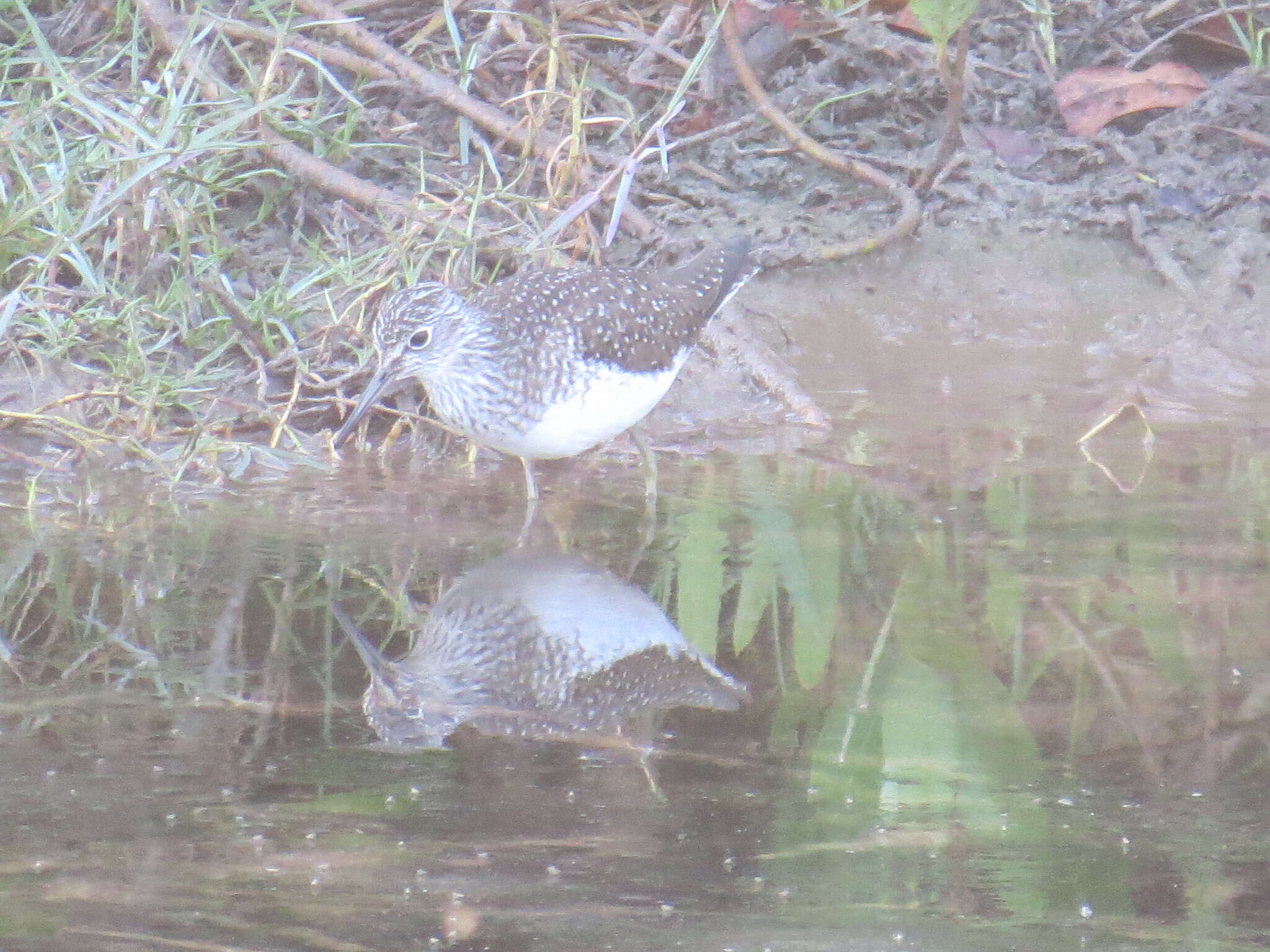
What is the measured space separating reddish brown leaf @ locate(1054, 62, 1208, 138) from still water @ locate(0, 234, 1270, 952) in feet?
6.22

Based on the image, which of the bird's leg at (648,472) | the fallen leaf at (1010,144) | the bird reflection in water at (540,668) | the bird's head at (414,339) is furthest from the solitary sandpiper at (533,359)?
the fallen leaf at (1010,144)

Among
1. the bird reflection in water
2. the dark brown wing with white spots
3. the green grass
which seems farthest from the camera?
the green grass

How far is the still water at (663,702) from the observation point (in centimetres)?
267

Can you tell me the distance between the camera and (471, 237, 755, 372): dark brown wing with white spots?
16.2ft

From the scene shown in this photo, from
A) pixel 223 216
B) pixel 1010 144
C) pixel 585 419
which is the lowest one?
pixel 585 419

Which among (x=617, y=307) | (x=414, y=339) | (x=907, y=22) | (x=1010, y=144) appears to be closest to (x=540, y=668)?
(x=414, y=339)

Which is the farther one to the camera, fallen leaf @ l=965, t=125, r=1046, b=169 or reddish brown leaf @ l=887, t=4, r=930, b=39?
reddish brown leaf @ l=887, t=4, r=930, b=39

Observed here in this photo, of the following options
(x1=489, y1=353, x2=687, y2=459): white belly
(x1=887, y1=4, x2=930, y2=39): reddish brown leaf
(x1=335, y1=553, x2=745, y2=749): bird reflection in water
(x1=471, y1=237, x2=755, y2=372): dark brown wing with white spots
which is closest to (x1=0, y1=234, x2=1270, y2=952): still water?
(x1=335, y1=553, x2=745, y2=749): bird reflection in water

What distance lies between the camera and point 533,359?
15.9ft

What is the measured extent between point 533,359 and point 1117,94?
11.1 ft

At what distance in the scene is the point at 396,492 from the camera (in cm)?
502

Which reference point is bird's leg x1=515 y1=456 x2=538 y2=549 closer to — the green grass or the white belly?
the white belly

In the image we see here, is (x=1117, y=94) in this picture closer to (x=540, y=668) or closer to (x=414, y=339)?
(x=414, y=339)

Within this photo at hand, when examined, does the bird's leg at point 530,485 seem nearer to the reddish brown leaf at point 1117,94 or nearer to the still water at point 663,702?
the still water at point 663,702
